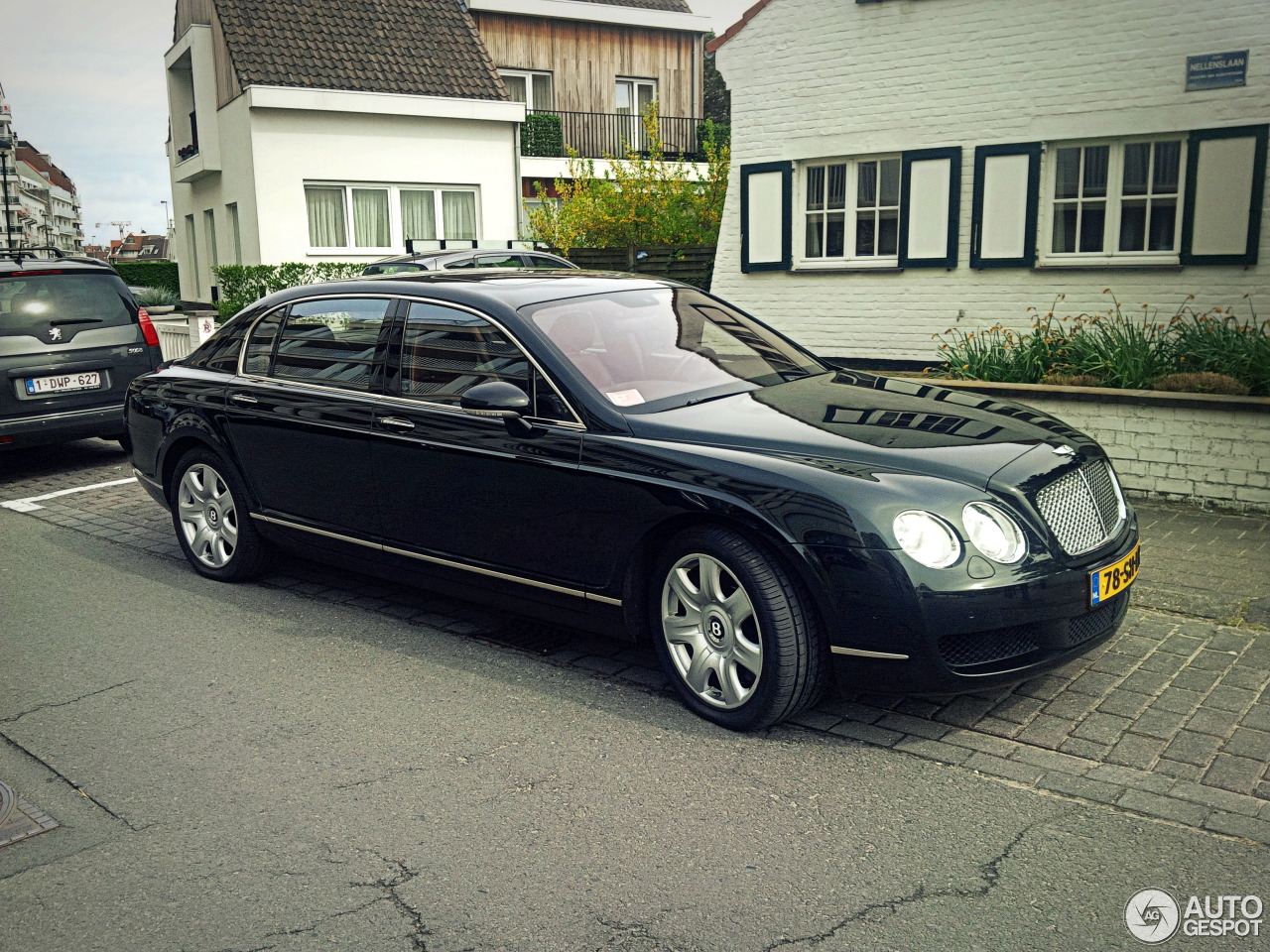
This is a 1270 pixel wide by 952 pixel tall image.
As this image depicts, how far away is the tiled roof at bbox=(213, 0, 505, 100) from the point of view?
23.0 meters

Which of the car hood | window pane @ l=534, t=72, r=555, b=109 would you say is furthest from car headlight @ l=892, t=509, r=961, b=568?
window pane @ l=534, t=72, r=555, b=109

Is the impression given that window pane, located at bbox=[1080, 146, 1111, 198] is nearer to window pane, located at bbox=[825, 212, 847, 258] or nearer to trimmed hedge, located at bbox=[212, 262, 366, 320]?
window pane, located at bbox=[825, 212, 847, 258]

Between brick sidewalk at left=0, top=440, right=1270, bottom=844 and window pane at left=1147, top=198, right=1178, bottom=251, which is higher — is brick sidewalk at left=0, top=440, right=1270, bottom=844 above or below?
below

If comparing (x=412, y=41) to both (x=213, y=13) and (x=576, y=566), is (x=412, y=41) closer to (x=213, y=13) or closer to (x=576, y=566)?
(x=213, y=13)

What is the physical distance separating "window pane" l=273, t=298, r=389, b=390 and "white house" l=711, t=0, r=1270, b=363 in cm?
950

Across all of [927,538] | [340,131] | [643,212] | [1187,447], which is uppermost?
[340,131]

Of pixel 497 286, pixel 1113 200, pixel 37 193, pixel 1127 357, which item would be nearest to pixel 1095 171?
pixel 1113 200

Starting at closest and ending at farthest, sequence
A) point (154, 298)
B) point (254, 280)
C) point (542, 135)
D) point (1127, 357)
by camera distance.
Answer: point (1127, 357) < point (254, 280) < point (154, 298) < point (542, 135)

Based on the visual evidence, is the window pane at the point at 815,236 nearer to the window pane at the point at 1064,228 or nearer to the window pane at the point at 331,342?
the window pane at the point at 1064,228

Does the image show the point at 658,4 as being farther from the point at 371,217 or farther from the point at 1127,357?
the point at 1127,357

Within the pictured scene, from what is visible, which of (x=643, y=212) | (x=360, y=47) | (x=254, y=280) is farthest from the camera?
(x=360, y=47)

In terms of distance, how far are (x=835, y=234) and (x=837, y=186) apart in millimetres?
594

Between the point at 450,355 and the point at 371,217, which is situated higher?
the point at 371,217

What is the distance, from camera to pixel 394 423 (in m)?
5.56
